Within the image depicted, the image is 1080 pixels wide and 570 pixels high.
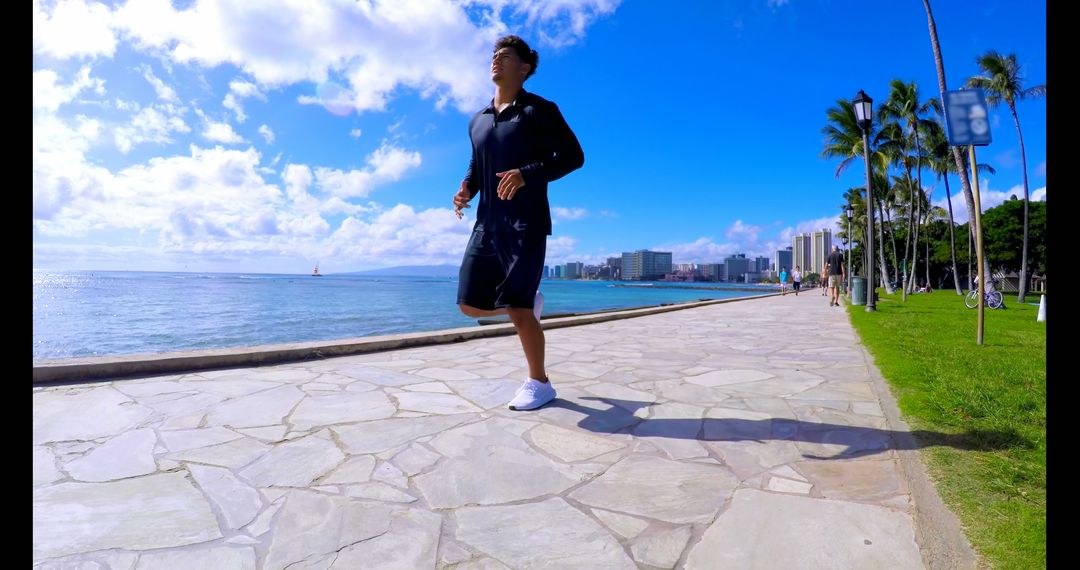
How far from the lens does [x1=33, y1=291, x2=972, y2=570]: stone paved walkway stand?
1.54 m

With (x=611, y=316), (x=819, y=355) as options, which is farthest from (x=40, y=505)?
(x=611, y=316)

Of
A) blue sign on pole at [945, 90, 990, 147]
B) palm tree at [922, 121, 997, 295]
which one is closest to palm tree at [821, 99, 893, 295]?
palm tree at [922, 121, 997, 295]

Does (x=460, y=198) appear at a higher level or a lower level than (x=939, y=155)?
lower

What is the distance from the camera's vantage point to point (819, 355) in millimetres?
5129

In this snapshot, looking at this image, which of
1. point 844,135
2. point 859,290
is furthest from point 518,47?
point 844,135

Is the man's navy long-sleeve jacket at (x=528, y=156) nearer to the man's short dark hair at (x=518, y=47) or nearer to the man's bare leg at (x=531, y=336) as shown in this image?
the man's short dark hair at (x=518, y=47)

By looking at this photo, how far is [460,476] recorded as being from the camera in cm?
204

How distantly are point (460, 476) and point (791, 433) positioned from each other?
1.65 meters

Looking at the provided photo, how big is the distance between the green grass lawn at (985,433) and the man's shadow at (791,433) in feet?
Result: 0.05

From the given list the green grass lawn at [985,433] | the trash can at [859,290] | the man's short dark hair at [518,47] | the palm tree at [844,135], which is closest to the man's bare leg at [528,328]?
the man's short dark hair at [518,47]

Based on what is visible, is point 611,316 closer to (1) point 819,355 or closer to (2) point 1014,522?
(1) point 819,355

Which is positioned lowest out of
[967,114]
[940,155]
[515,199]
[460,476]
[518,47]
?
[460,476]

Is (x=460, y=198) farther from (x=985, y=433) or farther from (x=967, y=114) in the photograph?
(x=967, y=114)

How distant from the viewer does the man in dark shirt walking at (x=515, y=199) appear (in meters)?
2.77
